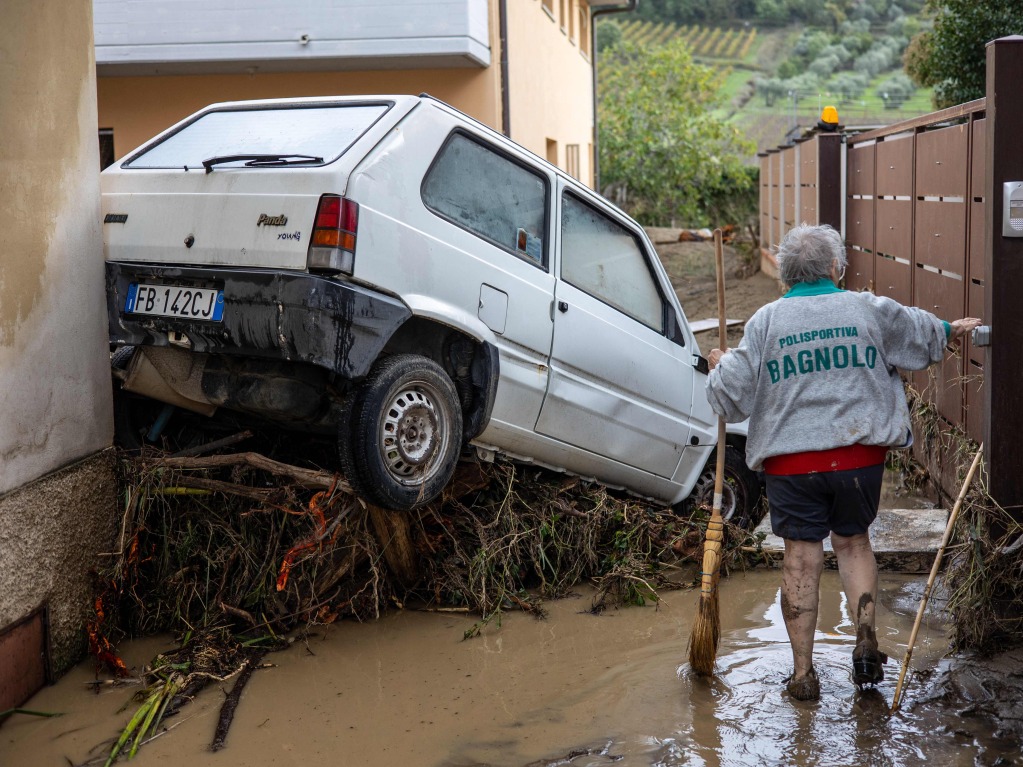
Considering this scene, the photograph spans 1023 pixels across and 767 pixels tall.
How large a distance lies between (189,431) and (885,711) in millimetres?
3274

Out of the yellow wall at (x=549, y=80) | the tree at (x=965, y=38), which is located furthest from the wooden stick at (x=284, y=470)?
the tree at (x=965, y=38)

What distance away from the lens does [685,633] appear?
4902 mm

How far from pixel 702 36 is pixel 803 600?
299ft

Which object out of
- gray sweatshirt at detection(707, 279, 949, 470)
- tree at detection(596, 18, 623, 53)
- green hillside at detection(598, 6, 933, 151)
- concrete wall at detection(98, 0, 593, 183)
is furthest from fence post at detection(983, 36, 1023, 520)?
tree at detection(596, 18, 623, 53)

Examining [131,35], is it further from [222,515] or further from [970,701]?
[970,701]

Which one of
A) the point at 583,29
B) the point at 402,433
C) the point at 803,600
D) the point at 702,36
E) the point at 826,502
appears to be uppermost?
the point at 702,36

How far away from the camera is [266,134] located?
16.4ft

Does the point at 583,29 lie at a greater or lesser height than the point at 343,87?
greater

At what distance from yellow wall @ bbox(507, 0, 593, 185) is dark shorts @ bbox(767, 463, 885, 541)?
9.74 meters

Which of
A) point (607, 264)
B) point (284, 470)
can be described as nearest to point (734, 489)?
point (607, 264)

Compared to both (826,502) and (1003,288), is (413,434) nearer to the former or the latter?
(826,502)

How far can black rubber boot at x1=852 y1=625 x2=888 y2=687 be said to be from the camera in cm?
403

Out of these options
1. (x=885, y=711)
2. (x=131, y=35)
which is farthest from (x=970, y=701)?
(x=131, y=35)

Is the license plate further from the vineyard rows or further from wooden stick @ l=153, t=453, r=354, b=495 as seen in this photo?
the vineyard rows
